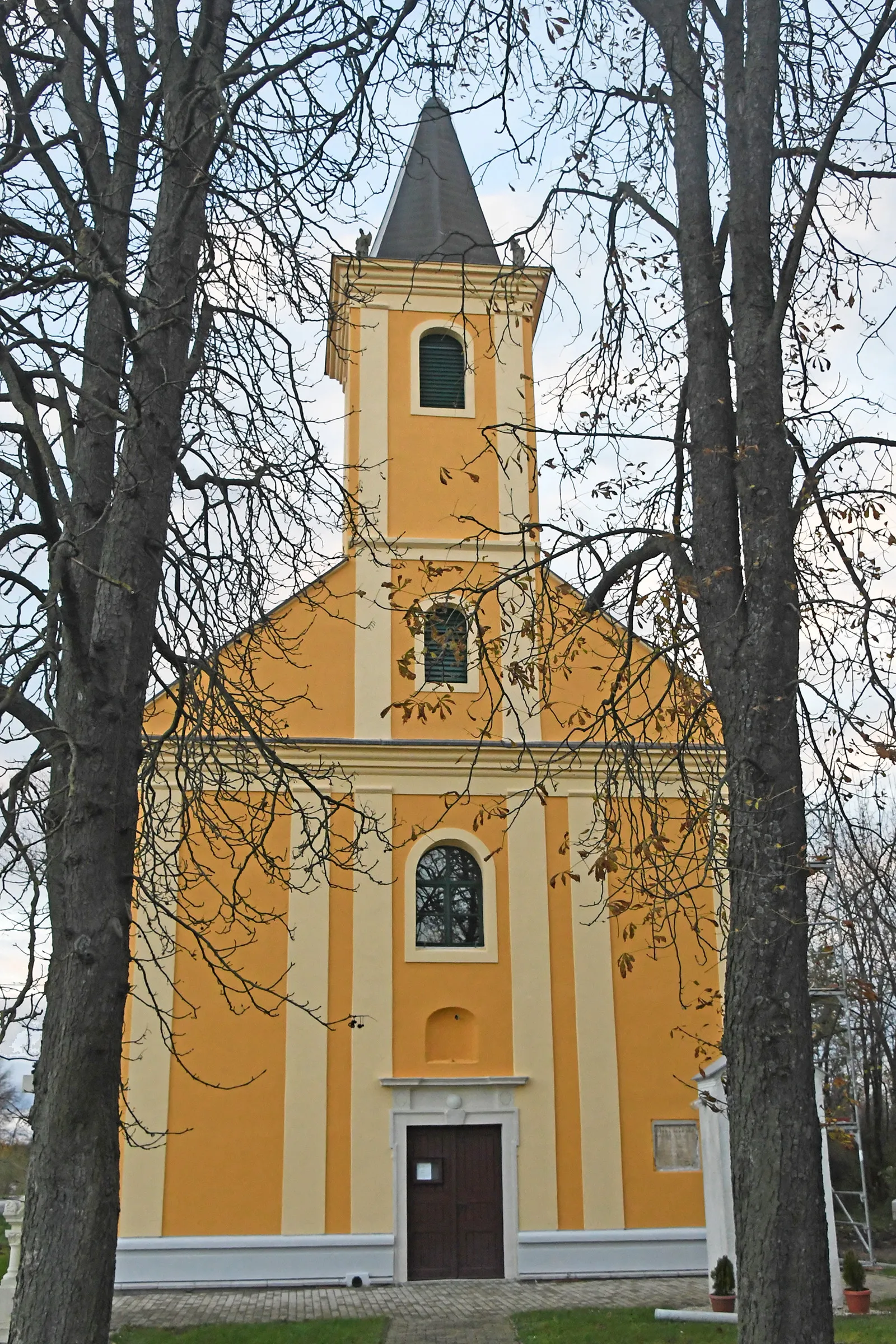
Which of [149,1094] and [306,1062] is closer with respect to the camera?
[149,1094]

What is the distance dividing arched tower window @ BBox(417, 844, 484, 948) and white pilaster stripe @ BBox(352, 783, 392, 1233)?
0.49 metres

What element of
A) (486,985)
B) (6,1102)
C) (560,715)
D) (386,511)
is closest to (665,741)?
(560,715)

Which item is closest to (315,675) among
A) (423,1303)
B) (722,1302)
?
(423,1303)

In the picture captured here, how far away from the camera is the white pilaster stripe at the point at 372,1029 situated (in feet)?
48.2

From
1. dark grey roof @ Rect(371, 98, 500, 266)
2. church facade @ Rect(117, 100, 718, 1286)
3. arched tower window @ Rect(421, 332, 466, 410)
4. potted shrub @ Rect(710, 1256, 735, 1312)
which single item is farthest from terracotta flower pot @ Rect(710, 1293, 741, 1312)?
dark grey roof @ Rect(371, 98, 500, 266)

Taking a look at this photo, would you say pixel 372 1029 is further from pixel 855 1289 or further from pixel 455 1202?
pixel 855 1289

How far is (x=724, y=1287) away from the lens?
12016 mm

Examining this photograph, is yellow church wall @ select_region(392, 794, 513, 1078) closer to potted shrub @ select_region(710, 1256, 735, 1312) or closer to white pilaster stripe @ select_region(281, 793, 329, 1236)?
white pilaster stripe @ select_region(281, 793, 329, 1236)

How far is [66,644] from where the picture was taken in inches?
230

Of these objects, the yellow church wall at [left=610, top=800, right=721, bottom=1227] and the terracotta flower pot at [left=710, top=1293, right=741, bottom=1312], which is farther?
the yellow church wall at [left=610, top=800, right=721, bottom=1227]

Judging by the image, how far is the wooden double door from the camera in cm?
1483

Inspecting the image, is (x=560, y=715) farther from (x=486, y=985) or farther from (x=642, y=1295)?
(x=642, y=1295)

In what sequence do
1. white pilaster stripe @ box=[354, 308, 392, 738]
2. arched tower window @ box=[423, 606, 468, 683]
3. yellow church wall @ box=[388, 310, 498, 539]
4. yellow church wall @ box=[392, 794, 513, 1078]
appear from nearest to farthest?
1. arched tower window @ box=[423, 606, 468, 683]
2. yellow church wall @ box=[392, 794, 513, 1078]
3. white pilaster stripe @ box=[354, 308, 392, 738]
4. yellow church wall @ box=[388, 310, 498, 539]

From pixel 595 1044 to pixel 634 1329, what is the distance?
4267mm
